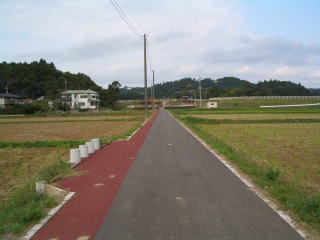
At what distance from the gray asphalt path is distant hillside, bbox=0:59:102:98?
97498mm

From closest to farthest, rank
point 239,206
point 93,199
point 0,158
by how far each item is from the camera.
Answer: point 239,206
point 93,199
point 0,158

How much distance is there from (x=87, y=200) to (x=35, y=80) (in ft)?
362

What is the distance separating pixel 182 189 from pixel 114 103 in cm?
10262

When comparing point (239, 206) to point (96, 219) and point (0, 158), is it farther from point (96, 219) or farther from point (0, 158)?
point (0, 158)

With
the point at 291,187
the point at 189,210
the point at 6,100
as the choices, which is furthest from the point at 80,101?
the point at 189,210

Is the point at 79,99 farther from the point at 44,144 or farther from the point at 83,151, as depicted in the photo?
the point at 83,151

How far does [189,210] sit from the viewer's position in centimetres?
596

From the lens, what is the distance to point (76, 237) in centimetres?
475

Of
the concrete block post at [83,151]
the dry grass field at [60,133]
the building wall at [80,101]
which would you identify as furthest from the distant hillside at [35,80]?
the concrete block post at [83,151]

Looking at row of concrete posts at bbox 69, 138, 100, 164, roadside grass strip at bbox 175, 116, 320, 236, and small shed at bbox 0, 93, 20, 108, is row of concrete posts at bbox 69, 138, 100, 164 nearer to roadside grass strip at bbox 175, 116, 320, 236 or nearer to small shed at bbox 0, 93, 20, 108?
roadside grass strip at bbox 175, 116, 320, 236

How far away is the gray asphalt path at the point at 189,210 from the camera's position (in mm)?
4859

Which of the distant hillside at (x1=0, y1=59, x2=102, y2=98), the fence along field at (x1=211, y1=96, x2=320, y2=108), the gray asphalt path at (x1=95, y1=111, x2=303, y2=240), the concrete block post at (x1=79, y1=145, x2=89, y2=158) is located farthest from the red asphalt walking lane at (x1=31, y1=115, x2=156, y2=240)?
the fence along field at (x1=211, y1=96, x2=320, y2=108)

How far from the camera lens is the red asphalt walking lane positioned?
4.98 meters

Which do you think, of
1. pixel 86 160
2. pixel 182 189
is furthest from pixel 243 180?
pixel 86 160
